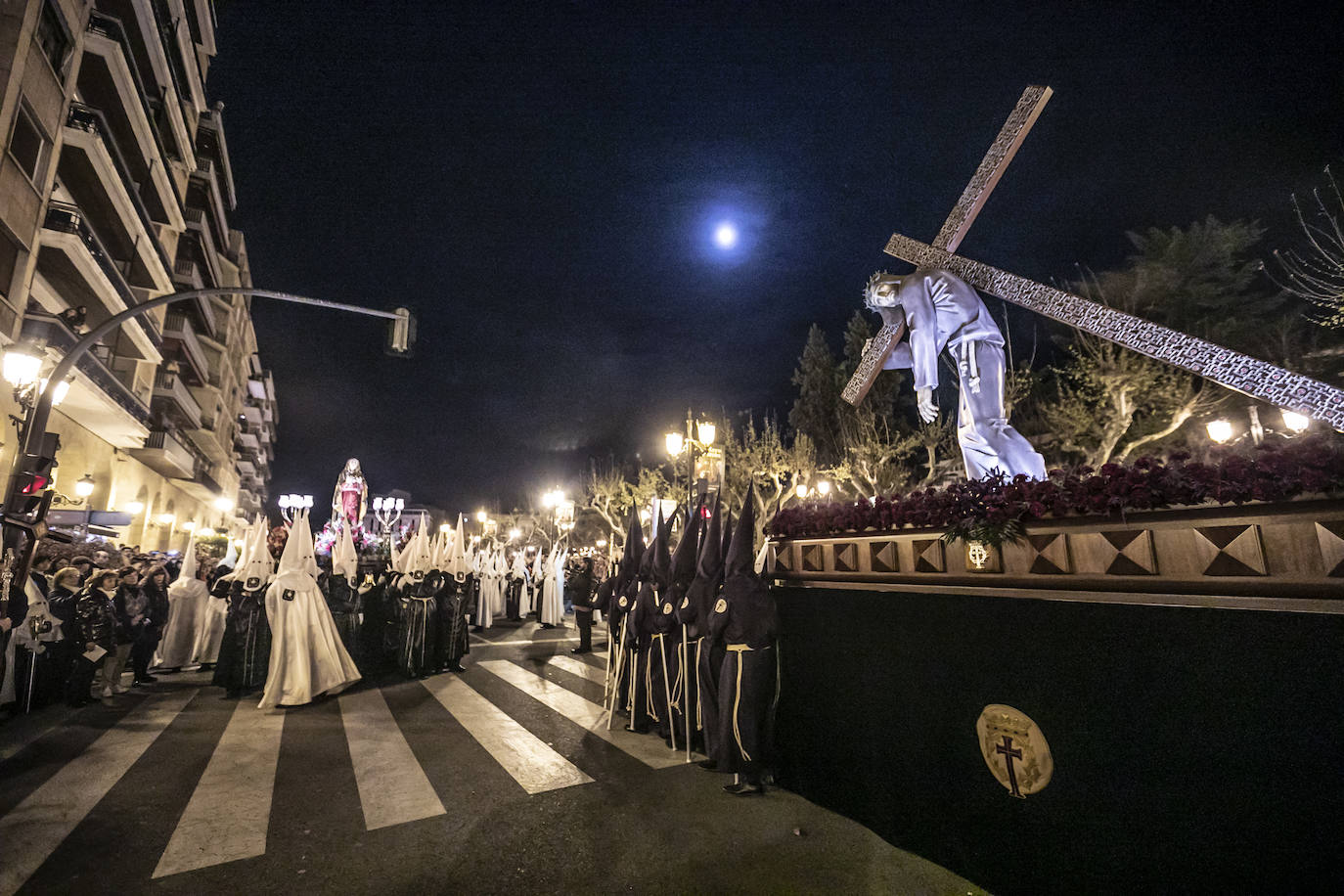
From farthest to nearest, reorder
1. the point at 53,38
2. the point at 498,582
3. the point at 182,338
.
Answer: the point at 182,338, the point at 498,582, the point at 53,38

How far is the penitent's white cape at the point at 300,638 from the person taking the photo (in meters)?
7.90

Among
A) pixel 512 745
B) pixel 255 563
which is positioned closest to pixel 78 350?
pixel 255 563

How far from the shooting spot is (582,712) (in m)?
7.67

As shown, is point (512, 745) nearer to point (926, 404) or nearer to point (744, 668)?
point (744, 668)

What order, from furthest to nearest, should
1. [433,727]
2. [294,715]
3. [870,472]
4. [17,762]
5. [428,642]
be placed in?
1. [870,472]
2. [428,642]
3. [294,715]
4. [433,727]
5. [17,762]

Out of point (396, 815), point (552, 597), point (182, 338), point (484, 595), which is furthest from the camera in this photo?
point (182, 338)

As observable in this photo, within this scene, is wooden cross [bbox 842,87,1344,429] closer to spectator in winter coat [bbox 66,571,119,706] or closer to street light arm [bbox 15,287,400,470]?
street light arm [bbox 15,287,400,470]

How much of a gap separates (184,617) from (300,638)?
527 cm

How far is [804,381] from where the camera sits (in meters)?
31.9

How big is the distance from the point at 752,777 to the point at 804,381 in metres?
28.5

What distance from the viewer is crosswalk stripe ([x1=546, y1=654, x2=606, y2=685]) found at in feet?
33.2

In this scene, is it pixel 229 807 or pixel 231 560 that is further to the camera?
pixel 231 560

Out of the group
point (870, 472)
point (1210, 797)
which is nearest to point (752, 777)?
point (1210, 797)

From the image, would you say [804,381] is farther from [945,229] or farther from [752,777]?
[752,777]
